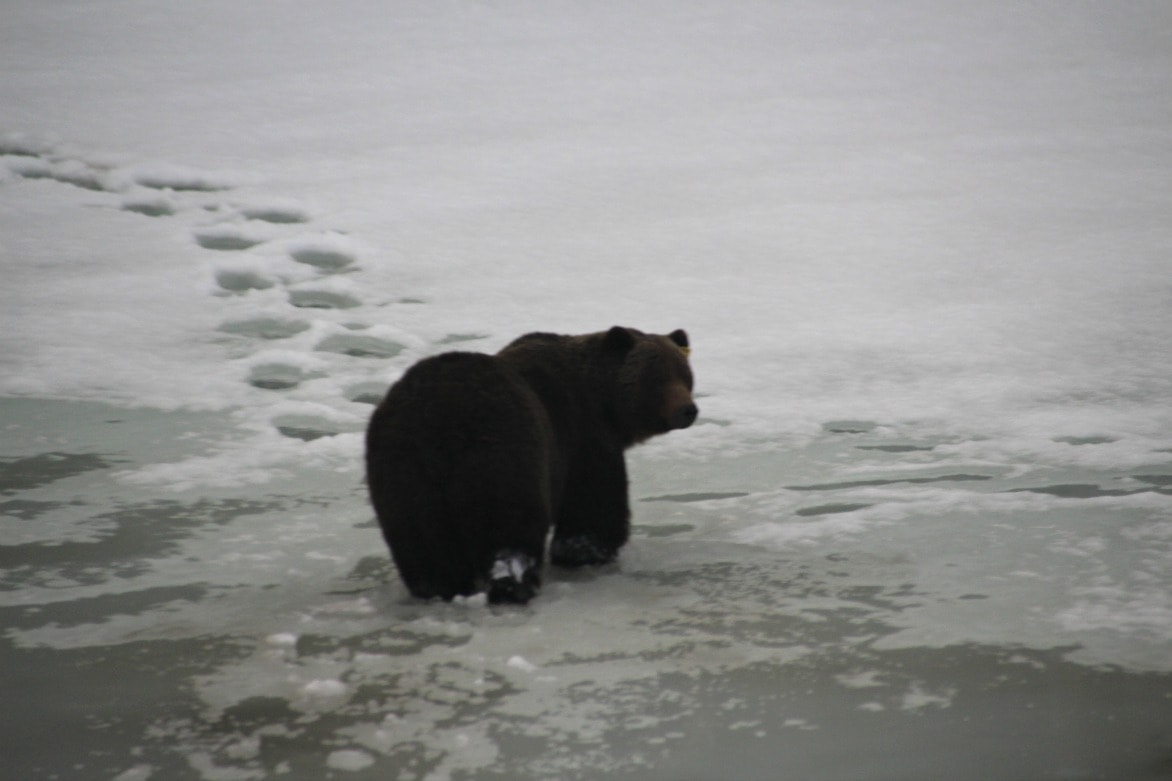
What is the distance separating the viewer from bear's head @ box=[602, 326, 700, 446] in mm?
4895

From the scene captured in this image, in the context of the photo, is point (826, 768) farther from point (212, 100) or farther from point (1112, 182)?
point (212, 100)

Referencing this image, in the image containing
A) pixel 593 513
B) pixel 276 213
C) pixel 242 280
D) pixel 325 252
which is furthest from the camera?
pixel 276 213

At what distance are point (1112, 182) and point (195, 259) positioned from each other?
736cm

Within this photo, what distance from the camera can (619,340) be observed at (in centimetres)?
496

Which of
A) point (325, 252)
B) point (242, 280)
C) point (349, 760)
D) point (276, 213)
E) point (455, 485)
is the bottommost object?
point (349, 760)

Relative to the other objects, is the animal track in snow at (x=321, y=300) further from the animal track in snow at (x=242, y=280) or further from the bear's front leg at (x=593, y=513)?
the bear's front leg at (x=593, y=513)

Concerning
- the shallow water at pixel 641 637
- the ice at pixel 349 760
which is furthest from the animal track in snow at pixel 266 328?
the ice at pixel 349 760

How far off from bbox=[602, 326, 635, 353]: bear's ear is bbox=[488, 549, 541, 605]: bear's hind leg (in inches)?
40.8

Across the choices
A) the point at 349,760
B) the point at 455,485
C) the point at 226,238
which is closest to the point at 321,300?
the point at 226,238

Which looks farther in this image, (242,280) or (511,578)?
(242,280)

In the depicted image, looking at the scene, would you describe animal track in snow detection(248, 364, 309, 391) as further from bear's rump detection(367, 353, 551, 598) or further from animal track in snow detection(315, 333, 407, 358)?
bear's rump detection(367, 353, 551, 598)

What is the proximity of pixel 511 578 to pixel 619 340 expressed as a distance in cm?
116

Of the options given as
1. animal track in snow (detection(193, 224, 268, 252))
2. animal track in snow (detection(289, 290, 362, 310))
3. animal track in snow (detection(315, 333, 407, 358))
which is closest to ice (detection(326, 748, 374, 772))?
animal track in snow (detection(315, 333, 407, 358))

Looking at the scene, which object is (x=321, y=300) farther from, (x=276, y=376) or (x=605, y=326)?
(x=605, y=326)
